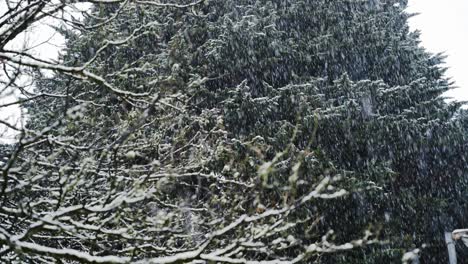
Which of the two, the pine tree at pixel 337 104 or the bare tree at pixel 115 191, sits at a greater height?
the pine tree at pixel 337 104

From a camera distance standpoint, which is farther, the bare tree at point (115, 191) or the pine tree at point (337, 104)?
the pine tree at point (337, 104)

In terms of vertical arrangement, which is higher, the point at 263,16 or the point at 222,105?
the point at 263,16

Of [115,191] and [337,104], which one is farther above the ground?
[337,104]

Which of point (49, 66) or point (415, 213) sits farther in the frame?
point (415, 213)

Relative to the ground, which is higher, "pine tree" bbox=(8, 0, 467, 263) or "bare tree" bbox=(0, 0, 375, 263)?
"pine tree" bbox=(8, 0, 467, 263)

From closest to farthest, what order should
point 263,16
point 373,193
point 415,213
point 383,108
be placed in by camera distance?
point 373,193, point 415,213, point 383,108, point 263,16

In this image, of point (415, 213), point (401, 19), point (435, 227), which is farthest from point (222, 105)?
point (401, 19)

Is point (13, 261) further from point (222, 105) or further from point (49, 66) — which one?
point (222, 105)

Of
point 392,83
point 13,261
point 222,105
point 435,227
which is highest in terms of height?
point 392,83

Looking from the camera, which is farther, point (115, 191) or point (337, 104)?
point (337, 104)

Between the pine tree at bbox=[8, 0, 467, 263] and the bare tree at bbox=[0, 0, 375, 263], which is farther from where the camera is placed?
the pine tree at bbox=[8, 0, 467, 263]

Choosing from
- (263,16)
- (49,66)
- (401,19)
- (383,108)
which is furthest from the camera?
(401,19)

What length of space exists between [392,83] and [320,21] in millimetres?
2768

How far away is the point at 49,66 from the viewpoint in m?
3.59
